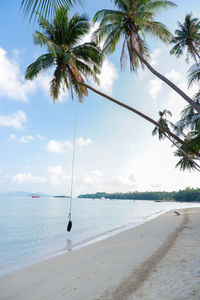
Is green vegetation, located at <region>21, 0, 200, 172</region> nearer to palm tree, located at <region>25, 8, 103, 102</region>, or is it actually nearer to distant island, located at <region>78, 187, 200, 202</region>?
palm tree, located at <region>25, 8, 103, 102</region>

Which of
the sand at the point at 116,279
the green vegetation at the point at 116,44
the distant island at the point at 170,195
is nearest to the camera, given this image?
the sand at the point at 116,279

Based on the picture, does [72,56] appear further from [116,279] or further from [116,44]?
[116,279]

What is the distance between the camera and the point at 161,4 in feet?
28.3

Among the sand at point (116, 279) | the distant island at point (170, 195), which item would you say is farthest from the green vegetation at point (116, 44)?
the distant island at point (170, 195)

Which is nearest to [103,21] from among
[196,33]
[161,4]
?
[161,4]

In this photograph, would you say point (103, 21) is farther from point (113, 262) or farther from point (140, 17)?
point (113, 262)

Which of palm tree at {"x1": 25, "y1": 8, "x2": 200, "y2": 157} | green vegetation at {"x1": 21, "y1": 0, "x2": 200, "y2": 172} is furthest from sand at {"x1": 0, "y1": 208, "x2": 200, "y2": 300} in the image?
palm tree at {"x1": 25, "y1": 8, "x2": 200, "y2": 157}

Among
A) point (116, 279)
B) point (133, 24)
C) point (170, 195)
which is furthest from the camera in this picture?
point (170, 195)

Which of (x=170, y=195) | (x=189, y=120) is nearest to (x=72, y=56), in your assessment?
(x=189, y=120)

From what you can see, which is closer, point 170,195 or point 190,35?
point 190,35

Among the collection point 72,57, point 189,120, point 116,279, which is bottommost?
point 116,279

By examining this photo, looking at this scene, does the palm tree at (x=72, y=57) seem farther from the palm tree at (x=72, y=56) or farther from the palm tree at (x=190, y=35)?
the palm tree at (x=190, y=35)

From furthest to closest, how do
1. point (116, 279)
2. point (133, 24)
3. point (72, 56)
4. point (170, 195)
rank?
1. point (170, 195)
2. point (72, 56)
3. point (133, 24)
4. point (116, 279)

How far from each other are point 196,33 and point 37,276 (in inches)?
548
